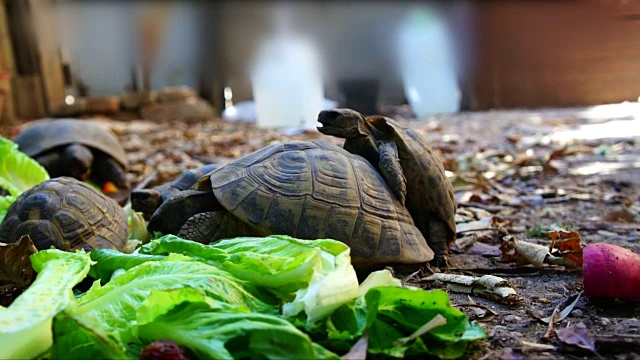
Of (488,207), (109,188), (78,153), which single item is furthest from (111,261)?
(78,153)

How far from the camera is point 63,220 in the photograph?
9.94ft

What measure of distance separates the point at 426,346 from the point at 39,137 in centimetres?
484

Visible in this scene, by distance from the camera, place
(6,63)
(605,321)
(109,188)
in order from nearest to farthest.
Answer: (605,321), (109,188), (6,63)

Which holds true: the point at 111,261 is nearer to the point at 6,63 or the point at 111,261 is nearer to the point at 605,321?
the point at 605,321

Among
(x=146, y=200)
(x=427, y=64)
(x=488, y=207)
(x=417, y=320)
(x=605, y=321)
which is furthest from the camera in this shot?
(x=427, y=64)

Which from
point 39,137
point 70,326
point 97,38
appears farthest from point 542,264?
point 97,38

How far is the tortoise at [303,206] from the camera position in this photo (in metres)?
2.84

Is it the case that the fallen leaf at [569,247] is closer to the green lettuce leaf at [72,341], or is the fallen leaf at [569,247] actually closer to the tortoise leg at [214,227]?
the tortoise leg at [214,227]

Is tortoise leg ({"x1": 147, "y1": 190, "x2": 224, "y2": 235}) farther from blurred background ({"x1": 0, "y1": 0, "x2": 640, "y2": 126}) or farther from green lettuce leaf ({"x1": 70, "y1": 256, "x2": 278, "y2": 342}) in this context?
blurred background ({"x1": 0, "y1": 0, "x2": 640, "y2": 126})

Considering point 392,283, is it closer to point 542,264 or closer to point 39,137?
point 542,264

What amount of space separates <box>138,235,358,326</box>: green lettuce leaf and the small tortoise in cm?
64

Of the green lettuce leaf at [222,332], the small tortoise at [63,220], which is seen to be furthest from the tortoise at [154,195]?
the green lettuce leaf at [222,332]

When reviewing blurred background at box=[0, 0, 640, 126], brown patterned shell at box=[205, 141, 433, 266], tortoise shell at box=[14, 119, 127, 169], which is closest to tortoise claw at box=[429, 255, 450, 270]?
brown patterned shell at box=[205, 141, 433, 266]

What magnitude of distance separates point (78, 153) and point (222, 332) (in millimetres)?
4419
